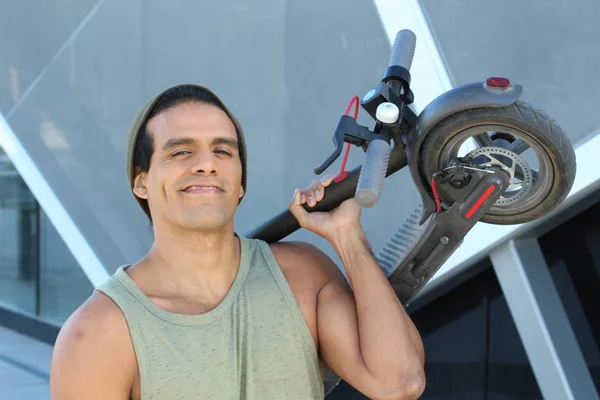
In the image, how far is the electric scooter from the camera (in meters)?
1.45

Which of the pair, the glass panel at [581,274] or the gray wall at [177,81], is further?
the gray wall at [177,81]

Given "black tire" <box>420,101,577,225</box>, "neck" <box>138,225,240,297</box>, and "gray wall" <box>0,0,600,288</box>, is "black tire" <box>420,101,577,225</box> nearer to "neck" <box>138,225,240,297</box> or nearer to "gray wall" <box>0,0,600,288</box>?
"neck" <box>138,225,240,297</box>

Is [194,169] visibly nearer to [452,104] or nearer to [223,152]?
[223,152]

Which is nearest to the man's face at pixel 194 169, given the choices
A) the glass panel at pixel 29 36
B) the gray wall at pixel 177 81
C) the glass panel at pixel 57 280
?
the gray wall at pixel 177 81

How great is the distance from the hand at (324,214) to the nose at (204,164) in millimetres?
190

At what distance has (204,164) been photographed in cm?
158

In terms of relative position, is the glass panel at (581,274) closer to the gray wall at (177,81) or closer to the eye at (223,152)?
the gray wall at (177,81)

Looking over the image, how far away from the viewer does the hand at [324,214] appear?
1.63 meters

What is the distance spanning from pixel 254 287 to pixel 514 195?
54cm

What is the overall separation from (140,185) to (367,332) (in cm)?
56

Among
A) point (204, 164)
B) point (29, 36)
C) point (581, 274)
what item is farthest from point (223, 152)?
point (29, 36)

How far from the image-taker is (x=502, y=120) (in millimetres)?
1444

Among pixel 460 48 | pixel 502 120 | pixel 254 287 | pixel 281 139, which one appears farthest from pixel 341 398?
pixel 502 120

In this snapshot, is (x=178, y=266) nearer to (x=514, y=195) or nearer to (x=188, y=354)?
(x=188, y=354)
